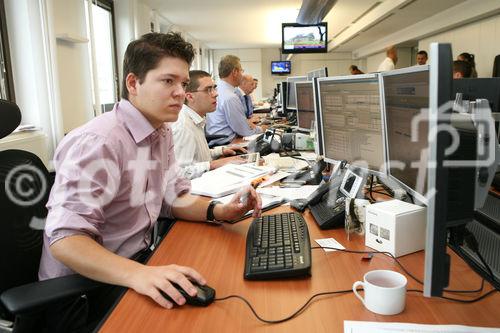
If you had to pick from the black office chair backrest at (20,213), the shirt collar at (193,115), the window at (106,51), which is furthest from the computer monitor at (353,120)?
the window at (106,51)

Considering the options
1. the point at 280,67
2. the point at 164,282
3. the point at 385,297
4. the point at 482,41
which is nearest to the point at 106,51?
the point at 164,282

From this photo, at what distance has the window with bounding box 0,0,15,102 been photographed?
10.6 feet

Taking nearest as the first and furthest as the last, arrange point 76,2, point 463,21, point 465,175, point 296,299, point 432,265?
point 432,265
point 465,175
point 296,299
point 76,2
point 463,21

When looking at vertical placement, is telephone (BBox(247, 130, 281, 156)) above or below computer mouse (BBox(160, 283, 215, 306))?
above

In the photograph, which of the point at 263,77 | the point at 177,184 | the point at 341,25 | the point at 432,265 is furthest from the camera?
the point at 263,77

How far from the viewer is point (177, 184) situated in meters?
1.66

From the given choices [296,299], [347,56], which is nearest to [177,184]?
[296,299]

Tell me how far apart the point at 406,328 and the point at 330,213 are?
64cm

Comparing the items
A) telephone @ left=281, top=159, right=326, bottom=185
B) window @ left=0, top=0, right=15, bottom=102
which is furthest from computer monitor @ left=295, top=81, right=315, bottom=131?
window @ left=0, top=0, right=15, bottom=102

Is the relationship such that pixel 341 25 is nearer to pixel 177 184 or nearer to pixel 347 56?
pixel 347 56

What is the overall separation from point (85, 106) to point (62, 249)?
3.75m

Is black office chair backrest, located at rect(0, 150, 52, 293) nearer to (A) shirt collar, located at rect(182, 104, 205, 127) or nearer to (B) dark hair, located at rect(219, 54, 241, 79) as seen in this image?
(A) shirt collar, located at rect(182, 104, 205, 127)

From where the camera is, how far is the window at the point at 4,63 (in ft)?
10.6

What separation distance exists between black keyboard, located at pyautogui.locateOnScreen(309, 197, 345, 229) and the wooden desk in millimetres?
193
